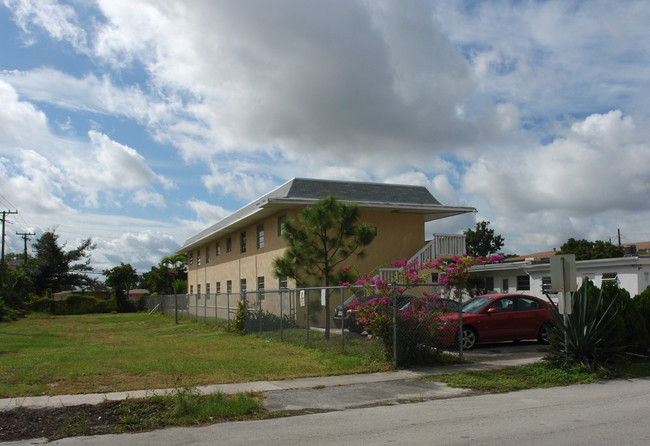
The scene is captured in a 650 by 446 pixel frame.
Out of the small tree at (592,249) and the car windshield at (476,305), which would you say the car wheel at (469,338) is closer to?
the car windshield at (476,305)

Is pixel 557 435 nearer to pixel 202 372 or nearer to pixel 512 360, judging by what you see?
pixel 512 360

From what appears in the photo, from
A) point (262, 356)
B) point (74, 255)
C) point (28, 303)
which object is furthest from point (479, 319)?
point (74, 255)

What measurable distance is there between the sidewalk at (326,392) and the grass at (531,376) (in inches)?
17.4

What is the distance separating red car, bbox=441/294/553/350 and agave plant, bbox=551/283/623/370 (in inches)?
99.3

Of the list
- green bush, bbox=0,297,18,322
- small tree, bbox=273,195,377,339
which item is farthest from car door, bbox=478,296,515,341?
green bush, bbox=0,297,18,322

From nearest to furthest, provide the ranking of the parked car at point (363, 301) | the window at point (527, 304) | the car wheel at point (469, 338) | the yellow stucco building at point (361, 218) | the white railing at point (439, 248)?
the parked car at point (363, 301)
the car wheel at point (469, 338)
the window at point (527, 304)
the yellow stucco building at point (361, 218)
the white railing at point (439, 248)

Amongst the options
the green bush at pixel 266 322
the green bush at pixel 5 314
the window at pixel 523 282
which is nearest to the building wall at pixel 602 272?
the window at pixel 523 282

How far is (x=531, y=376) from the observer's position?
33.9ft

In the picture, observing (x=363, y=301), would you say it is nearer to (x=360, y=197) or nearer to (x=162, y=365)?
(x=162, y=365)

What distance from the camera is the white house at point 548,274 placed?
18547 millimetres

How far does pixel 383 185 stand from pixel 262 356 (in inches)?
474

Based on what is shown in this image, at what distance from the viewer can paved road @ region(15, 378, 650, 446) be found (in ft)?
20.5

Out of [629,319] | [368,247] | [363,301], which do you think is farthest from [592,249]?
[363,301]

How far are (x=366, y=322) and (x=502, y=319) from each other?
449 cm
